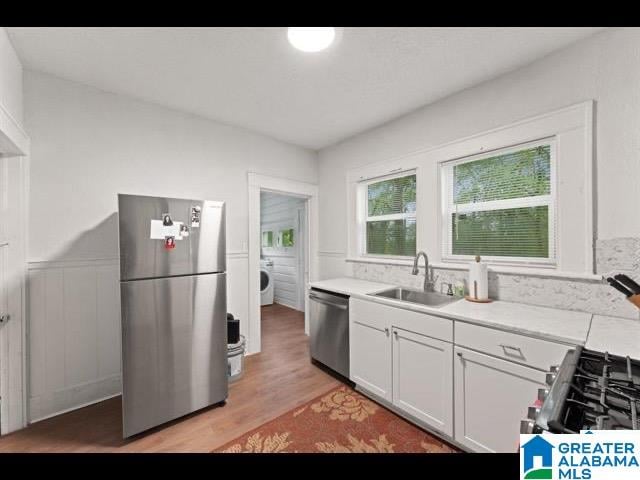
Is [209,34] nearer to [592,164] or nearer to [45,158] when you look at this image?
[45,158]

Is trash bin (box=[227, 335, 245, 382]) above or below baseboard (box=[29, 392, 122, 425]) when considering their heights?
above

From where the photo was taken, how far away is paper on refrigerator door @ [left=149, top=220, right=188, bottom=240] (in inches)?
75.1

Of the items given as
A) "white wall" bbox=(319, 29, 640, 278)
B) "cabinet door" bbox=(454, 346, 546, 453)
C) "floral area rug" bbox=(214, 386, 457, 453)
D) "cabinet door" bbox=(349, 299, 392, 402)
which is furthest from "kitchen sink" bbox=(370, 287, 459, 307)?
"white wall" bbox=(319, 29, 640, 278)

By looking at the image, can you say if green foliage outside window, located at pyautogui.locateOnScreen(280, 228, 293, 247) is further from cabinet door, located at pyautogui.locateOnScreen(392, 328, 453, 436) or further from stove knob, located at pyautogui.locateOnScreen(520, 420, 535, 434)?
stove knob, located at pyautogui.locateOnScreen(520, 420, 535, 434)

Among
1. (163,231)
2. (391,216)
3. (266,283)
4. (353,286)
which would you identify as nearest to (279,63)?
(163,231)

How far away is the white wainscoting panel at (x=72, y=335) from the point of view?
6.64ft

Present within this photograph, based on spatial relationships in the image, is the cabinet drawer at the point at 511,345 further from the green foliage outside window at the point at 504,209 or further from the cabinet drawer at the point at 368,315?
the green foliage outside window at the point at 504,209

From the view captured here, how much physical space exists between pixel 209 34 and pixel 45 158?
162 centimetres

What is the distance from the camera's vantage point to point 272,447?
178 centimetres

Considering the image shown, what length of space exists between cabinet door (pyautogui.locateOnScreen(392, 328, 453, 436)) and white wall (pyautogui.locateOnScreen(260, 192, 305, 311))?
318 cm

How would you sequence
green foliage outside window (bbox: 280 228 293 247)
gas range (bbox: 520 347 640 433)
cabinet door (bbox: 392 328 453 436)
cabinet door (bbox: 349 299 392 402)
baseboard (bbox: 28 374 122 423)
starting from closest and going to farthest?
gas range (bbox: 520 347 640 433), cabinet door (bbox: 392 328 453 436), baseboard (bbox: 28 374 122 423), cabinet door (bbox: 349 299 392 402), green foliage outside window (bbox: 280 228 293 247)

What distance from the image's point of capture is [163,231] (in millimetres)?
1946

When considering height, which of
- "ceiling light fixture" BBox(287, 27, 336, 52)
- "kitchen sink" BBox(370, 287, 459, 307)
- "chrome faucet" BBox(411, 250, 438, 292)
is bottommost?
"kitchen sink" BBox(370, 287, 459, 307)

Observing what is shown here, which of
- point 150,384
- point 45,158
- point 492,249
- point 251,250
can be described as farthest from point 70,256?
point 492,249
